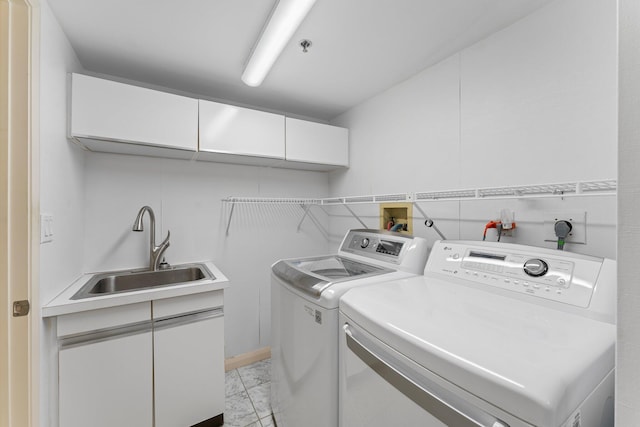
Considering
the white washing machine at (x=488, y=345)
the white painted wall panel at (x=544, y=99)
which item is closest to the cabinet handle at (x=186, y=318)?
the white washing machine at (x=488, y=345)

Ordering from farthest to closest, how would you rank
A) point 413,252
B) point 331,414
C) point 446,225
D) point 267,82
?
point 267,82 < point 446,225 < point 413,252 < point 331,414

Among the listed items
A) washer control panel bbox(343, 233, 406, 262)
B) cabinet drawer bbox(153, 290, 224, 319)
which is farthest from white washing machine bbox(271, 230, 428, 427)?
cabinet drawer bbox(153, 290, 224, 319)

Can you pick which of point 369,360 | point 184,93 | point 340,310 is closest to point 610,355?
point 369,360

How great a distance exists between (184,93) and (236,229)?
1.25 m

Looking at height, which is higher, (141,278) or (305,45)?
(305,45)

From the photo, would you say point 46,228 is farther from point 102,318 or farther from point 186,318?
point 186,318

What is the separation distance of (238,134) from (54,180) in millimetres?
1117

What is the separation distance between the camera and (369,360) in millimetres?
914

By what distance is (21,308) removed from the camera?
111 cm

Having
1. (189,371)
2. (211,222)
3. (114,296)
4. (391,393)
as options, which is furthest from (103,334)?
(391,393)

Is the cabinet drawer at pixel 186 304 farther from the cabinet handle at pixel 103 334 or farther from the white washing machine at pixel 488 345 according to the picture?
the white washing machine at pixel 488 345

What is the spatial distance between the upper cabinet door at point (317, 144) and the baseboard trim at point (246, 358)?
181 cm

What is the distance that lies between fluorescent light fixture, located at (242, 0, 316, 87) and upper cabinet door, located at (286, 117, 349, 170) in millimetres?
599

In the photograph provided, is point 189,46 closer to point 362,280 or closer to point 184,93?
point 184,93
